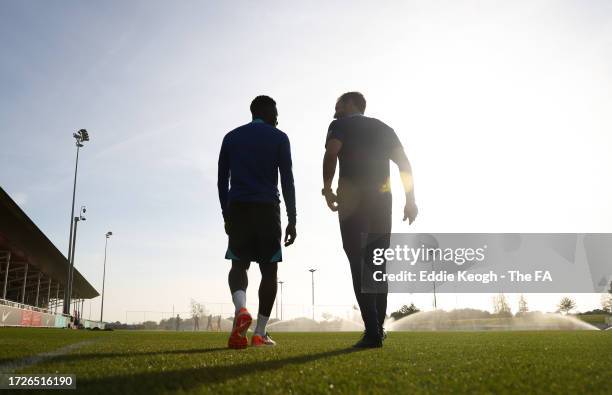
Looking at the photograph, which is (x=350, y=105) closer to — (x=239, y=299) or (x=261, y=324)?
(x=239, y=299)

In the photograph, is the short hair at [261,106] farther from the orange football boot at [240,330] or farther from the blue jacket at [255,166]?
the orange football boot at [240,330]

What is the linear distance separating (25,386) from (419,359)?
2.29 m

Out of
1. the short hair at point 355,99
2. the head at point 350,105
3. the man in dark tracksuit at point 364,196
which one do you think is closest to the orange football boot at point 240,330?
the man in dark tracksuit at point 364,196

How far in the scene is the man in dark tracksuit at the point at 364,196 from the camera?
14.4 ft

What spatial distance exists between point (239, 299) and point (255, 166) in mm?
1302

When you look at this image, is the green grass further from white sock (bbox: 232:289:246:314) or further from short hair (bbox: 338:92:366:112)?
short hair (bbox: 338:92:366:112)

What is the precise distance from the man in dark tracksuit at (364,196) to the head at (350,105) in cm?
7

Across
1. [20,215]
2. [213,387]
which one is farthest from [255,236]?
[20,215]

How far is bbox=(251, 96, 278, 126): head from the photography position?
5219 mm

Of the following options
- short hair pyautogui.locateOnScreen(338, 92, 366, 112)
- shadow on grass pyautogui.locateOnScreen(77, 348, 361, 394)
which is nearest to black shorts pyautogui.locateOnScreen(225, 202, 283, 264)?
short hair pyautogui.locateOnScreen(338, 92, 366, 112)

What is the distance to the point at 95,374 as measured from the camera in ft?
8.25

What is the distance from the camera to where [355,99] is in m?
5.16

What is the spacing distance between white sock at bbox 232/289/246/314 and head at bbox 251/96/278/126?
1.85 m

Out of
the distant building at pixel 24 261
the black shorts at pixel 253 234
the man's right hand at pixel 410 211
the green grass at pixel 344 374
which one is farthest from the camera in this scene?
the distant building at pixel 24 261
